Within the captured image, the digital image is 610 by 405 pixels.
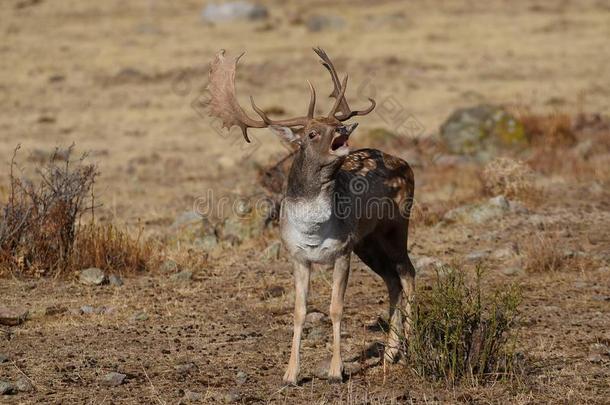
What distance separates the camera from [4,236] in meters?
10.5

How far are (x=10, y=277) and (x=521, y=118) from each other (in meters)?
10.4

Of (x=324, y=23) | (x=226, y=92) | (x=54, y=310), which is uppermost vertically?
(x=226, y=92)

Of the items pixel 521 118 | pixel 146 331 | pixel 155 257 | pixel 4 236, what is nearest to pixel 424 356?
pixel 146 331

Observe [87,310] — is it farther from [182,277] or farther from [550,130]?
[550,130]

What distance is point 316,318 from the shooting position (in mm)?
9414

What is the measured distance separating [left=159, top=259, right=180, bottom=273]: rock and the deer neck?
3.50m

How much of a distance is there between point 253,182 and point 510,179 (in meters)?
3.69

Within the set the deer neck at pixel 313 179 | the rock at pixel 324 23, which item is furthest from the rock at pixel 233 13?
the deer neck at pixel 313 179

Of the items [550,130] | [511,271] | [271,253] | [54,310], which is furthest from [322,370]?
[550,130]

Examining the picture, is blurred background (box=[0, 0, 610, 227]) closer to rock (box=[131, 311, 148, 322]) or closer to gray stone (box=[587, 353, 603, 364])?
rock (box=[131, 311, 148, 322])

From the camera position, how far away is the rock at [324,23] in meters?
35.2

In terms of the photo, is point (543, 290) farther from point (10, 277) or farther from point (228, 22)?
point (228, 22)

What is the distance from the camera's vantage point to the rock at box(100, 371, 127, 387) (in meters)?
7.64

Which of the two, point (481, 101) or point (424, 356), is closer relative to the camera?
point (424, 356)
